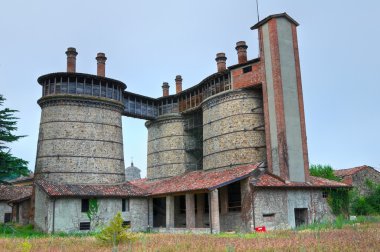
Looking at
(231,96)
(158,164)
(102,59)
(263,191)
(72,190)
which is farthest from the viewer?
(158,164)

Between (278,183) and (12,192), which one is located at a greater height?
(12,192)

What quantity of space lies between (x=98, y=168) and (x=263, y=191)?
14.0 meters

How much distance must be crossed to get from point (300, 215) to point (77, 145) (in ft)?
59.7

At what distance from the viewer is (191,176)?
3181 centimetres

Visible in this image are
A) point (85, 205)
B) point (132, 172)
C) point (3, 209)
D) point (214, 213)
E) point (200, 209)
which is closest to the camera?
point (214, 213)

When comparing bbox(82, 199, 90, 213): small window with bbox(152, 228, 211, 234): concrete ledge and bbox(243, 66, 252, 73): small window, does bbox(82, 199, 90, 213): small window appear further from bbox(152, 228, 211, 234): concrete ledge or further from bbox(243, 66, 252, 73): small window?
bbox(243, 66, 252, 73): small window

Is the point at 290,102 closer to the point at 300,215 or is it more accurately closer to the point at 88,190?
the point at 300,215

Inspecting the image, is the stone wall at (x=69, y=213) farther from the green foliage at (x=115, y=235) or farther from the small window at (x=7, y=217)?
the green foliage at (x=115, y=235)

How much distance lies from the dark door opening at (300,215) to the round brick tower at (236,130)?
4.45 metres

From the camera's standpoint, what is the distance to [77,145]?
3081cm

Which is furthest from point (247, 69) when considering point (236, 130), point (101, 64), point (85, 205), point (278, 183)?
point (85, 205)

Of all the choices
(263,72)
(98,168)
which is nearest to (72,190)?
(98,168)

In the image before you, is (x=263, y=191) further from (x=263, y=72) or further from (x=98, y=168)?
(x=98, y=168)

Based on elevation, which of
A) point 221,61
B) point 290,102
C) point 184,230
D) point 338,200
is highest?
point 221,61
